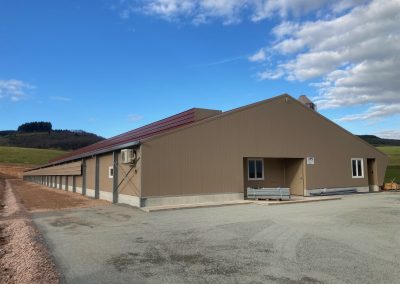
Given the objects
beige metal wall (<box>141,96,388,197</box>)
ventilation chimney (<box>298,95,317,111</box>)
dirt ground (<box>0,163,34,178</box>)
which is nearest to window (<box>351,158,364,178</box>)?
beige metal wall (<box>141,96,388,197</box>)

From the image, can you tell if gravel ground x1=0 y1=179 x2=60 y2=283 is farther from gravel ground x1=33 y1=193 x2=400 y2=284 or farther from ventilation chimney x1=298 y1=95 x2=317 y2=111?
ventilation chimney x1=298 y1=95 x2=317 y2=111

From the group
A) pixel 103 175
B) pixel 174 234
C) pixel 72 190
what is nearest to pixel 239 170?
pixel 103 175

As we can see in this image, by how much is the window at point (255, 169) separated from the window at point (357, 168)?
725 centimetres

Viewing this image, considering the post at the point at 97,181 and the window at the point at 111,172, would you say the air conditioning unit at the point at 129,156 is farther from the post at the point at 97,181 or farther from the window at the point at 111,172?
the post at the point at 97,181

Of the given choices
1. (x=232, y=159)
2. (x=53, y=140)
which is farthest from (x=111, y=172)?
(x=53, y=140)

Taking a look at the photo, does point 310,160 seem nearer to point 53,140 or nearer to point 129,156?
point 129,156

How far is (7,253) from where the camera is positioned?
802 cm

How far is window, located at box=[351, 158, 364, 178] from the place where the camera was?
25078 millimetres

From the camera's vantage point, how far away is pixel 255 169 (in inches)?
850

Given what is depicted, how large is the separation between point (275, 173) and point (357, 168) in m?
6.73

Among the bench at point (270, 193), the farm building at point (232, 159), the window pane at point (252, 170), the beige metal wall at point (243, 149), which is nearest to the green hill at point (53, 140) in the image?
the farm building at point (232, 159)

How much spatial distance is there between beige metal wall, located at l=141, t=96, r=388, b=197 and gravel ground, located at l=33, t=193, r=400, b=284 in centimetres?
369

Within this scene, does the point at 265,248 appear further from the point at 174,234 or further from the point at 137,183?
the point at 137,183

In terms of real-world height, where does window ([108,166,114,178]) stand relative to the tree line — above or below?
below
